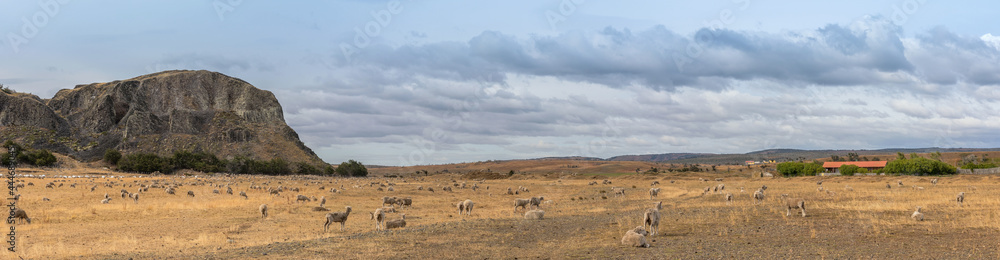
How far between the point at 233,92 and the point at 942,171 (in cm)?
16428

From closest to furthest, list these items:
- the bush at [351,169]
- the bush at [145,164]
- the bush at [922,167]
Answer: the bush at [922,167]
the bush at [145,164]
the bush at [351,169]

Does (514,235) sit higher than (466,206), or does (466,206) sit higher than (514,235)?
(466,206)

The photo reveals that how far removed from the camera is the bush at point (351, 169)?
461ft

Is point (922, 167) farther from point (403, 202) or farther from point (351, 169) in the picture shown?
point (351, 169)

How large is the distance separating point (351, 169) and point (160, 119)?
5519 cm

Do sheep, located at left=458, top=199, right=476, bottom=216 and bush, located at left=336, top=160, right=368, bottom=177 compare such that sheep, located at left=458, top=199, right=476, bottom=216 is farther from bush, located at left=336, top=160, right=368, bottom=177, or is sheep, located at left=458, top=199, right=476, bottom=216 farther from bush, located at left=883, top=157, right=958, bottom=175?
bush, located at left=336, top=160, right=368, bottom=177

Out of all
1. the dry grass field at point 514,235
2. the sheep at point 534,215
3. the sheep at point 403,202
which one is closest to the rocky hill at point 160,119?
the sheep at point 403,202

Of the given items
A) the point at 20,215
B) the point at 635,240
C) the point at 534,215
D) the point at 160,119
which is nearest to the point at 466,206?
the point at 534,215

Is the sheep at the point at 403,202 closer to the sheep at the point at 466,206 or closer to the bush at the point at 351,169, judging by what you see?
the sheep at the point at 466,206

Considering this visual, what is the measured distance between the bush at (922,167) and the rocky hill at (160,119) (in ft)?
395

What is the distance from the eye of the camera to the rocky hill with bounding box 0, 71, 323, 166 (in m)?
146

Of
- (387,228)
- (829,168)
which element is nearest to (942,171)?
(829,168)

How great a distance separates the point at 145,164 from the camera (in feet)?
370

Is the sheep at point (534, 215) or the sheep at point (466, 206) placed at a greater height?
the sheep at point (466, 206)
